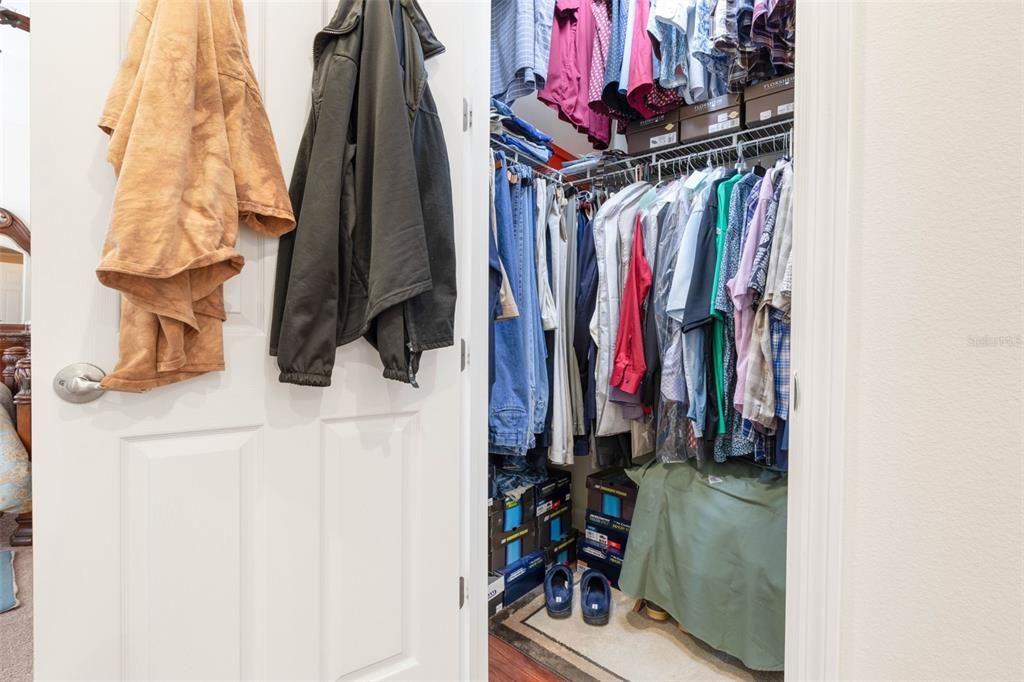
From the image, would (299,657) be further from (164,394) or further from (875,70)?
(875,70)

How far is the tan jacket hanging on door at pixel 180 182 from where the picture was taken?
26.2 inches

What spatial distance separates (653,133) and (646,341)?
0.90m

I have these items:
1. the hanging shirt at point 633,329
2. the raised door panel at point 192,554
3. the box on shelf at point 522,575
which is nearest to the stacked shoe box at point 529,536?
the box on shelf at point 522,575

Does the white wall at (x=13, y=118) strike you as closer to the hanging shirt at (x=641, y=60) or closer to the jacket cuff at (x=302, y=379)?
the jacket cuff at (x=302, y=379)

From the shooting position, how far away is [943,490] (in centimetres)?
60

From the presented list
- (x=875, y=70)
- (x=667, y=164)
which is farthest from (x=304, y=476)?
(x=667, y=164)

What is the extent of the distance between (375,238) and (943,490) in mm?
891

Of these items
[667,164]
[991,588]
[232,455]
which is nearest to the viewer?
[991,588]

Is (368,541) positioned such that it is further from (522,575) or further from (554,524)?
(554,524)

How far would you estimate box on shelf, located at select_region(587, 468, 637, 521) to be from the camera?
1.90m

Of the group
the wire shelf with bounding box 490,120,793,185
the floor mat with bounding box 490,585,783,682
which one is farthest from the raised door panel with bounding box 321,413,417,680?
the wire shelf with bounding box 490,120,793,185

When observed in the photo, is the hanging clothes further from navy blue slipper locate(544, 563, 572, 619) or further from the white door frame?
navy blue slipper locate(544, 563, 572, 619)

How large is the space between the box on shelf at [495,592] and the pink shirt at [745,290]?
102 centimetres

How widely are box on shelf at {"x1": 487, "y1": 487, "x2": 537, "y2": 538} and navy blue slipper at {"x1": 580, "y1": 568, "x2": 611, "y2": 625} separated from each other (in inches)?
12.0
